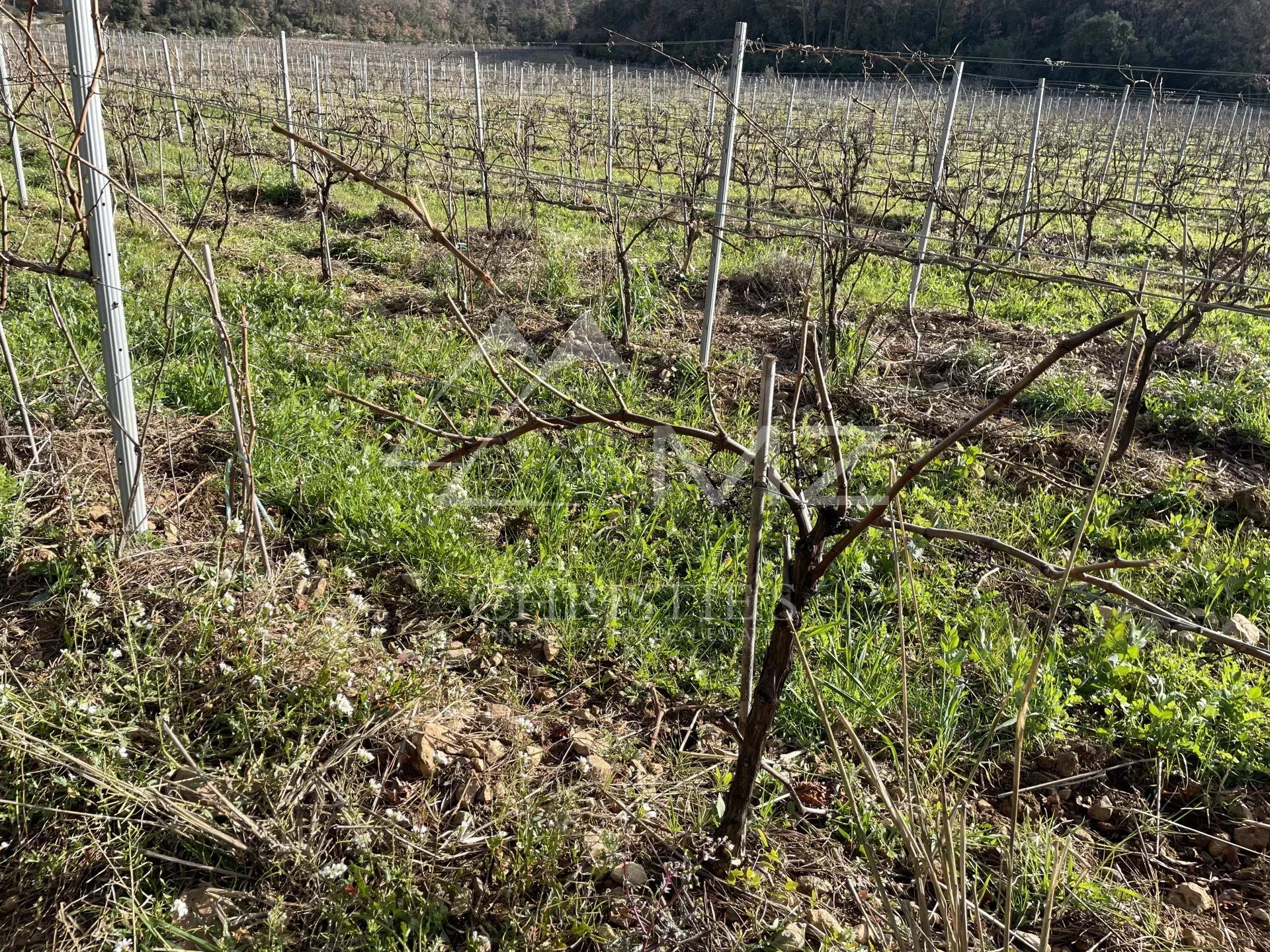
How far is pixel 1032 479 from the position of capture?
3.80 metres

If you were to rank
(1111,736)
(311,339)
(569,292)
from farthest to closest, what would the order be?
(569,292)
(311,339)
(1111,736)

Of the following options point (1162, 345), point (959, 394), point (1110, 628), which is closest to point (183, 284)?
point (959, 394)

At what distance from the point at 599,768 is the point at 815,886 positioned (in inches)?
21.3

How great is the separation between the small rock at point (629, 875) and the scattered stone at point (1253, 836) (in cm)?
148

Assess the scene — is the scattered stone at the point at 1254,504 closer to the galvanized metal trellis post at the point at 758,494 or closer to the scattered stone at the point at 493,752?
the galvanized metal trellis post at the point at 758,494

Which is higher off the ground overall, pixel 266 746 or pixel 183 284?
pixel 183 284

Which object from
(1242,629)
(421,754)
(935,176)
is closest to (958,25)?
(935,176)

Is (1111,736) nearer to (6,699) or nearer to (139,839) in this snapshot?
(139,839)

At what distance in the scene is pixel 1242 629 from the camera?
8.73ft

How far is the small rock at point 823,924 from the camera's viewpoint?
5.44 ft

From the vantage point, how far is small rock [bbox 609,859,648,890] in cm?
172

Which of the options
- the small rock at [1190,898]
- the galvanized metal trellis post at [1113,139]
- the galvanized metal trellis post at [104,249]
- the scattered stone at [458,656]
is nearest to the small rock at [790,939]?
the small rock at [1190,898]

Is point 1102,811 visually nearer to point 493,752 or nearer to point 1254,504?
point 493,752

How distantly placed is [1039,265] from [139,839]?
8.76m
